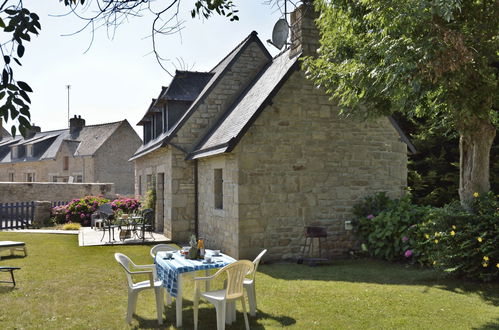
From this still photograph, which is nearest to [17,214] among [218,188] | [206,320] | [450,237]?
[218,188]

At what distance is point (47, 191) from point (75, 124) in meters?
16.1

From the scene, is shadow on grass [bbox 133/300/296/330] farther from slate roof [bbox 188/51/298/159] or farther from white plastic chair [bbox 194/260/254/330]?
slate roof [bbox 188/51/298/159]

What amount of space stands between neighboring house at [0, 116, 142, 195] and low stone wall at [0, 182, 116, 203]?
744 centimetres

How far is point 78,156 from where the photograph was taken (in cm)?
3228

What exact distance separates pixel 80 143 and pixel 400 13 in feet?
104

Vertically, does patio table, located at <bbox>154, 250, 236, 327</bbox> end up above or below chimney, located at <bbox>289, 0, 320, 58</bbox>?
below

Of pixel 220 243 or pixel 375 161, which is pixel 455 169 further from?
pixel 220 243

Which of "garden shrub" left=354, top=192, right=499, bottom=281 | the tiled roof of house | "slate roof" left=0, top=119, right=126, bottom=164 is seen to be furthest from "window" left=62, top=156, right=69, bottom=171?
"garden shrub" left=354, top=192, right=499, bottom=281

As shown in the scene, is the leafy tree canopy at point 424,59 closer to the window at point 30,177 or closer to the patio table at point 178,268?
the patio table at point 178,268

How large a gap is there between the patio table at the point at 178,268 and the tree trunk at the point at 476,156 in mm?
5098

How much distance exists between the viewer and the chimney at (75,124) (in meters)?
37.3

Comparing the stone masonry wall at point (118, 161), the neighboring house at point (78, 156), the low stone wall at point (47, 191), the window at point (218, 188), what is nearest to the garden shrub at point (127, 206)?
the low stone wall at point (47, 191)

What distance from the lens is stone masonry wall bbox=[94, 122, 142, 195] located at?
104 ft

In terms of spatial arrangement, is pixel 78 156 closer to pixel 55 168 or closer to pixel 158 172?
pixel 55 168
